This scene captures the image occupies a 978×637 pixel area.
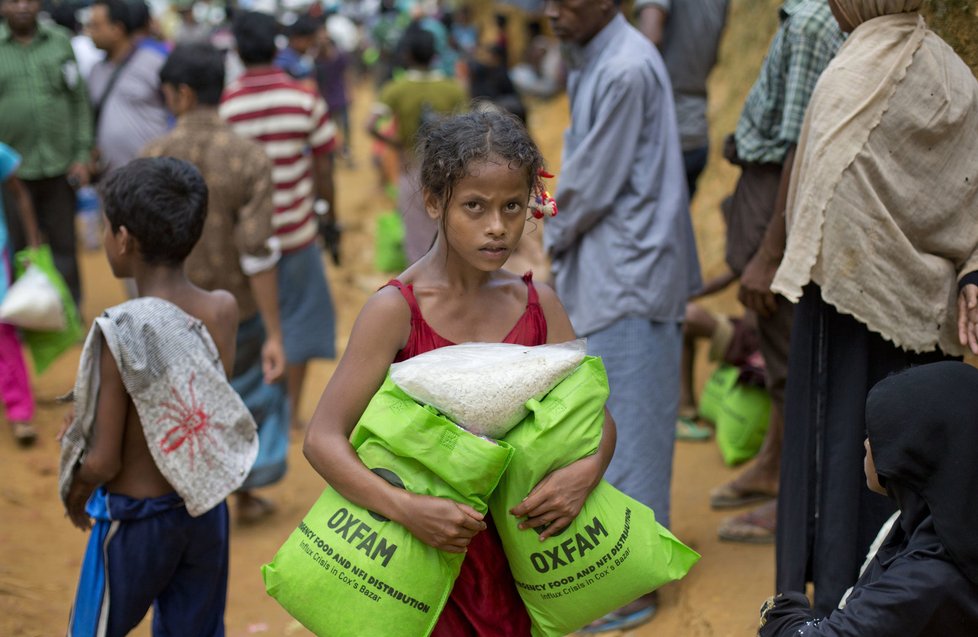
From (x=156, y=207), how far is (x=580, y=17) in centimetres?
169

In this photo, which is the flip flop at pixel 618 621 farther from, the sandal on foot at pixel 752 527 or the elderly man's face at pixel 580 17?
the elderly man's face at pixel 580 17

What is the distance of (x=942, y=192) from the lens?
302 centimetres

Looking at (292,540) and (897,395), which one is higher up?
(897,395)

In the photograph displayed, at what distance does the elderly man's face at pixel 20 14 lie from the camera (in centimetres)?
698

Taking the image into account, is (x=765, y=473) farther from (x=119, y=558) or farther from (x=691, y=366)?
(x=119, y=558)

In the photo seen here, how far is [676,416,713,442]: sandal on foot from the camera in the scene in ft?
19.5

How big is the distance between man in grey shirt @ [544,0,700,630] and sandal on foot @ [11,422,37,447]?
150 inches

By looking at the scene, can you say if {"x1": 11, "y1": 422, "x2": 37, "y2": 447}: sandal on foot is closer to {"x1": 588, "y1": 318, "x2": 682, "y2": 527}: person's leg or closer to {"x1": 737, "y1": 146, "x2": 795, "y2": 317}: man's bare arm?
{"x1": 588, "y1": 318, "x2": 682, "y2": 527}: person's leg

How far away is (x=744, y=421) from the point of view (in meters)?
5.37

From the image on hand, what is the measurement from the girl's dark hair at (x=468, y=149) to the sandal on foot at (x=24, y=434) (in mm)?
4586

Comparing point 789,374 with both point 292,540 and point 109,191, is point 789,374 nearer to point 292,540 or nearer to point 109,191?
point 292,540

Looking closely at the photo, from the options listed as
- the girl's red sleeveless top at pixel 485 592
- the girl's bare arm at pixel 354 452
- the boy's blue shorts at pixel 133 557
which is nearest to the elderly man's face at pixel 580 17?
the girl's red sleeveless top at pixel 485 592

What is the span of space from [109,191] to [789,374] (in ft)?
6.97

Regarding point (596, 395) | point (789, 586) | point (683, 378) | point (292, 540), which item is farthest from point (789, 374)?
point (683, 378)
